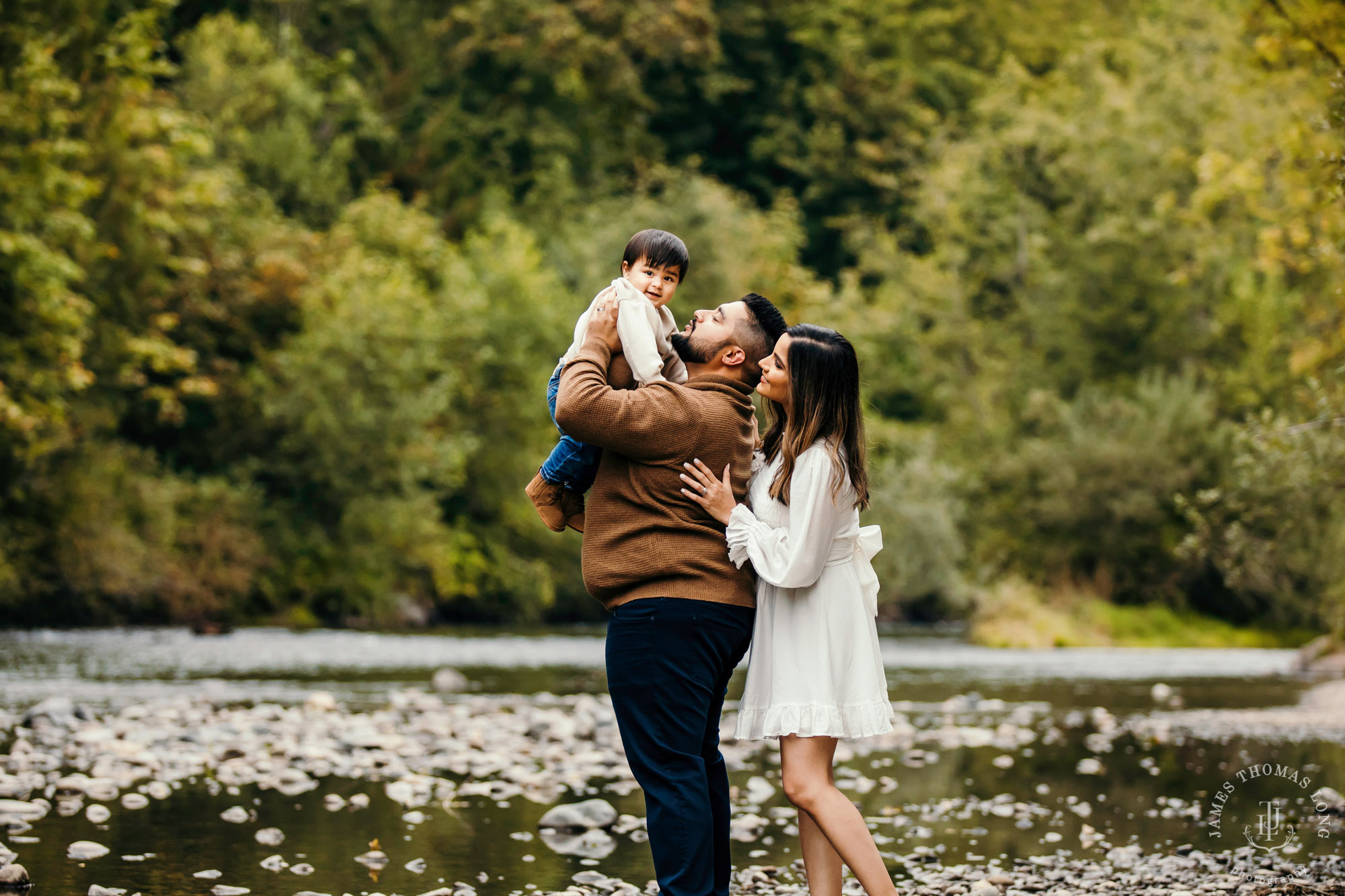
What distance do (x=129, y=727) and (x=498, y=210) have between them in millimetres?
35677

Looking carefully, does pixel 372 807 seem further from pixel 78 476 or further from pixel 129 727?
pixel 78 476

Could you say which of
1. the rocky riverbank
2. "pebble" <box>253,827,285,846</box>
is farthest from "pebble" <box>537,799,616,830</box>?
"pebble" <box>253,827,285,846</box>

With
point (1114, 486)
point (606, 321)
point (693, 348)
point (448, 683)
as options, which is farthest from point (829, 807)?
point (1114, 486)

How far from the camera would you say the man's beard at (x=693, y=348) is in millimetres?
4754

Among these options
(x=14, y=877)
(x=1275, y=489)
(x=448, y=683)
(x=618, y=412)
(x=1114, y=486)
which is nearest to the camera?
(x=618, y=412)

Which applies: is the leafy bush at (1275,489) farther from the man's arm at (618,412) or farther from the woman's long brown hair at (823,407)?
the man's arm at (618,412)

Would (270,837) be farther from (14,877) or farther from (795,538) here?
(795,538)

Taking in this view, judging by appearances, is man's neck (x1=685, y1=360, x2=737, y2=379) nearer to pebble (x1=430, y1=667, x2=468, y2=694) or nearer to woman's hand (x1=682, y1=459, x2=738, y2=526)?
woman's hand (x1=682, y1=459, x2=738, y2=526)

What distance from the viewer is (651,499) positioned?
4480 millimetres

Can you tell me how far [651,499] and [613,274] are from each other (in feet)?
113

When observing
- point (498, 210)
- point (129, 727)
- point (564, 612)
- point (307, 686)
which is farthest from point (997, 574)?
point (129, 727)

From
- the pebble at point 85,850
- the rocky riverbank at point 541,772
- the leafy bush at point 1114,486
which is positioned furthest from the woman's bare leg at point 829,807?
the leafy bush at point 1114,486

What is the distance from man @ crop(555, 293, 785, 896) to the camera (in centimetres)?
435

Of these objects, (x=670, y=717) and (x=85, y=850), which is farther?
(x=85, y=850)
